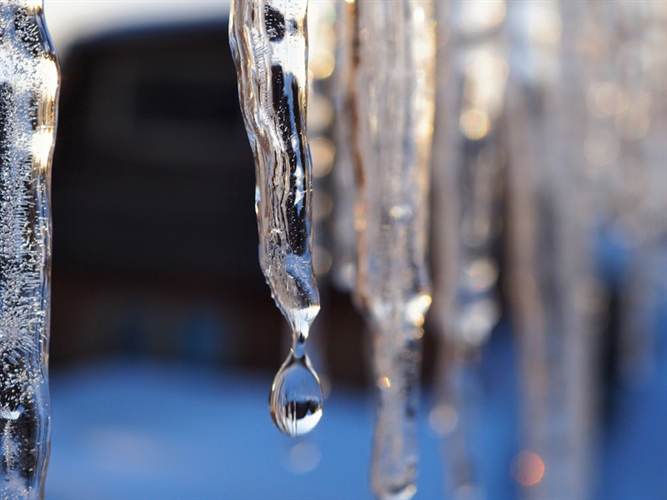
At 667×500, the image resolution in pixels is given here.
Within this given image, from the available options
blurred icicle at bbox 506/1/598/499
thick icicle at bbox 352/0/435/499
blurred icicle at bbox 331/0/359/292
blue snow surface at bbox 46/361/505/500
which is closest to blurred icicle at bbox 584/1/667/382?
blurred icicle at bbox 506/1/598/499

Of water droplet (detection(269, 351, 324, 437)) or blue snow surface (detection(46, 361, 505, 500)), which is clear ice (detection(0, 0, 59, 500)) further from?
blue snow surface (detection(46, 361, 505, 500))

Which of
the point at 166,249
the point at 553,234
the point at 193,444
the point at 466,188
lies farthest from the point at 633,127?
the point at 166,249

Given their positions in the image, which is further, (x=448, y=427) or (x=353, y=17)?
(x=448, y=427)

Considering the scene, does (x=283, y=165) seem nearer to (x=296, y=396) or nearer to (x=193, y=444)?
(x=296, y=396)

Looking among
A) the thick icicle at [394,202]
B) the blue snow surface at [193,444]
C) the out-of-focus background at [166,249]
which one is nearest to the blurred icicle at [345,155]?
the thick icicle at [394,202]

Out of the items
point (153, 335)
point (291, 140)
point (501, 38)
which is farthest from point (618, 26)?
point (153, 335)

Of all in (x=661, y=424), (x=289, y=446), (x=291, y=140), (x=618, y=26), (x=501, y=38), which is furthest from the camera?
(x=661, y=424)

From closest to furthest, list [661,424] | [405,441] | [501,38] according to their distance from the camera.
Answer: [405,441], [501,38], [661,424]

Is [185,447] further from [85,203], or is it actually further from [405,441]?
[85,203]
